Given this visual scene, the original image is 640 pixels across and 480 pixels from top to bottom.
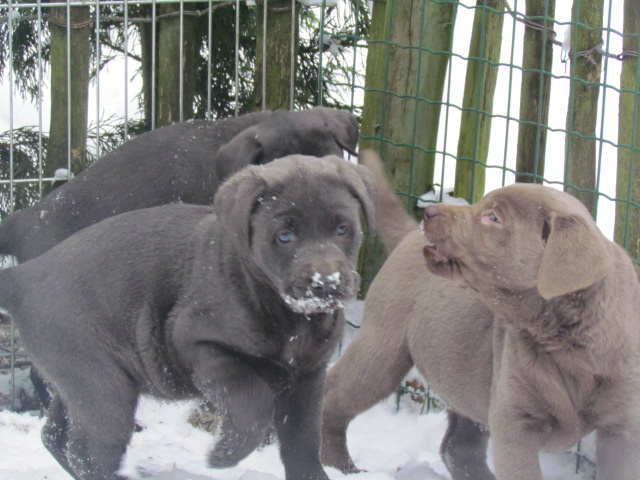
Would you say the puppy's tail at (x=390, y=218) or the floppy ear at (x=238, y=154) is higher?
the floppy ear at (x=238, y=154)

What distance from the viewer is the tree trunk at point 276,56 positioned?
5594mm

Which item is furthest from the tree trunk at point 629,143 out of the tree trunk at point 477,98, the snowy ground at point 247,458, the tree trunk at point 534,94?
the snowy ground at point 247,458

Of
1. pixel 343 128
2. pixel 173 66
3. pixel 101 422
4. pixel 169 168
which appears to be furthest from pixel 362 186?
pixel 173 66

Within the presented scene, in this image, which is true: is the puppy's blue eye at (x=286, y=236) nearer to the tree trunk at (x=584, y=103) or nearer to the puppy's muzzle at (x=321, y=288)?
the puppy's muzzle at (x=321, y=288)

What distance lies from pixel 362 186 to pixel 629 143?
204cm

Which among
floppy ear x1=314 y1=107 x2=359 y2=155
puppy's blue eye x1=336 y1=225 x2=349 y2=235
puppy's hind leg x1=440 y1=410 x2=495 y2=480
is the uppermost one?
floppy ear x1=314 y1=107 x2=359 y2=155

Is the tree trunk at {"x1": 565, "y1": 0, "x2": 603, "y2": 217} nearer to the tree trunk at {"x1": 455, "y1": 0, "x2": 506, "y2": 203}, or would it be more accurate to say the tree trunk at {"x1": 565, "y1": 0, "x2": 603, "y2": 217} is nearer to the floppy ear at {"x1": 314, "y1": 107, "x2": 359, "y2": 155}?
the tree trunk at {"x1": 455, "y1": 0, "x2": 506, "y2": 203}

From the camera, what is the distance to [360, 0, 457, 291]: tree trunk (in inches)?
213

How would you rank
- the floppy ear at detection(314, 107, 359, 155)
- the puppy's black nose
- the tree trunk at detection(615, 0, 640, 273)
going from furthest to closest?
the floppy ear at detection(314, 107, 359, 155), the tree trunk at detection(615, 0, 640, 273), the puppy's black nose

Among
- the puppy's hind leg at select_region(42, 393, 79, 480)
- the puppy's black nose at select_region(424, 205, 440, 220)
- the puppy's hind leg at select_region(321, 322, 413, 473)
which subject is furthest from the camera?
the puppy's hind leg at select_region(321, 322, 413, 473)

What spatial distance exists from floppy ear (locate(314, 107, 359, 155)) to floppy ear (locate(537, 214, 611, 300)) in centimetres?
205

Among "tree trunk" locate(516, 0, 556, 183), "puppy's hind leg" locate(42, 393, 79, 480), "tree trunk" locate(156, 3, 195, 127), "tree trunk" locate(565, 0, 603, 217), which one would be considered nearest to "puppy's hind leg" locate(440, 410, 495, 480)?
"tree trunk" locate(565, 0, 603, 217)

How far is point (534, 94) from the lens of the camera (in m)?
5.44

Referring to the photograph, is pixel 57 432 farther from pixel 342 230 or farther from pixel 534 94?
pixel 534 94
